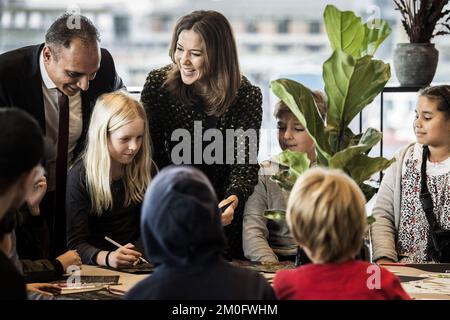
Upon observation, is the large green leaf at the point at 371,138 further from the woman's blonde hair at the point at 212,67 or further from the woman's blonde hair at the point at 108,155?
the woman's blonde hair at the point at 108,155

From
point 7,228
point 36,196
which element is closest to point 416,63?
point 36,196

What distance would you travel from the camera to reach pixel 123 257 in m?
2.76

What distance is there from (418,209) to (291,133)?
0.60 meters

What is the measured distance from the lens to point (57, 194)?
3.07 m

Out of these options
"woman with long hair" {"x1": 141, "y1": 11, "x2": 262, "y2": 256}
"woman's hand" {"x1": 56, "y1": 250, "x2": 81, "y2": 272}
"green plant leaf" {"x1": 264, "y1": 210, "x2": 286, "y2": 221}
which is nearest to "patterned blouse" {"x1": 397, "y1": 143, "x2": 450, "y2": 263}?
"woman with long hair" {"x1": 141, "y1": 11, "x2": 262, "y2": 256}

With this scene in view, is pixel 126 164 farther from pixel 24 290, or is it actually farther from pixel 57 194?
pixel 24 290

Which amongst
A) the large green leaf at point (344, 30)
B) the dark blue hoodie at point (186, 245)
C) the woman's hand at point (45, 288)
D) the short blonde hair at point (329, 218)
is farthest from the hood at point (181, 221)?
the large green leaf at point (344, 30)

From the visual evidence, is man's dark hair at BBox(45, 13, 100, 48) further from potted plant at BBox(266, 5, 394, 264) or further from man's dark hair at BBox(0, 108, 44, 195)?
man's dark hair at BBox(0, 108, 44, 195)

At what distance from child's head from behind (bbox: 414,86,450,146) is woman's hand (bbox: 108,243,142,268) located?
1.29 metres

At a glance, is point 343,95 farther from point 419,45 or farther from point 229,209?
point 419,45

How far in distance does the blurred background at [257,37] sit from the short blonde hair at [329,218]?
7.26 ft

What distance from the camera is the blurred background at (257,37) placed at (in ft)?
14.3
